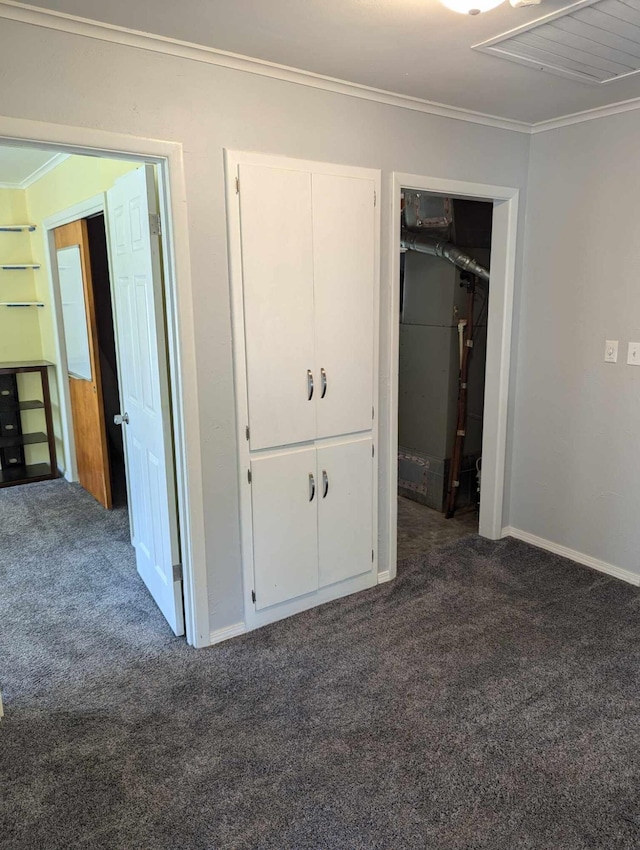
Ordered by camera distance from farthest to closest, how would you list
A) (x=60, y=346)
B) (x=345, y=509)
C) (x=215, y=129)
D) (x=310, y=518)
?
(x=60, y=346)
(x=345, y=509)
(x=310, y=518)
(x=215, y=129)

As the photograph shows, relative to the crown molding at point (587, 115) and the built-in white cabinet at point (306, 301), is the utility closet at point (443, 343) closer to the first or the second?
the crown molding at point (587, 115)

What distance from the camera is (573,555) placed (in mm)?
3416

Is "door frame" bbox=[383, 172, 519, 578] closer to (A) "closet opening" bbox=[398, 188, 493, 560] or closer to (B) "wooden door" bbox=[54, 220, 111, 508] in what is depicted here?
(A) "closet opening" bbox=[398, 188, 493, 560]

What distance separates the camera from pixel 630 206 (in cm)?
294

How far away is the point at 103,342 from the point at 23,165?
1.40m

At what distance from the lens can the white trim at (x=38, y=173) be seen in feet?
13.2

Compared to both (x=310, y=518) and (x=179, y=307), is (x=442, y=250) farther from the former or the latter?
(x=179, y=307)

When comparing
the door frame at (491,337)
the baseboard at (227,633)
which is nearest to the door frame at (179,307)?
the baseboard at (227,633)

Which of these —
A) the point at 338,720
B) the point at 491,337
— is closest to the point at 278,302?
the point at 491,337

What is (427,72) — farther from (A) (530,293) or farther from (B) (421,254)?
(B) (421,254)

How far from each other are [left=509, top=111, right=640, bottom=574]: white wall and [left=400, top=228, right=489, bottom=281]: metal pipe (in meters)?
0.48

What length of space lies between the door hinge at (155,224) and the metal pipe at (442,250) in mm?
2186

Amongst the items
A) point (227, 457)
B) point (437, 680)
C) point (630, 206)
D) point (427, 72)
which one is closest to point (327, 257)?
point (427, 72)

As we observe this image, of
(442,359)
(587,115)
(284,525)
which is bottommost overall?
(284,525)
